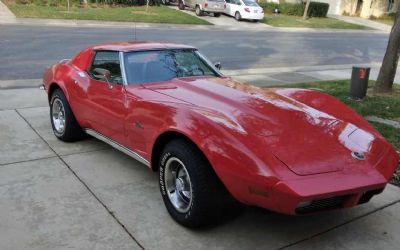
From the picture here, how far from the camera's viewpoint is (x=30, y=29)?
18.4 meters

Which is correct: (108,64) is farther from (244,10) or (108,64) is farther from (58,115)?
(244,10)

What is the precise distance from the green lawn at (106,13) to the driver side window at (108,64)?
759 inches

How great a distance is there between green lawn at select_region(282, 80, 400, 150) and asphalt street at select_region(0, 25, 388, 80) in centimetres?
374

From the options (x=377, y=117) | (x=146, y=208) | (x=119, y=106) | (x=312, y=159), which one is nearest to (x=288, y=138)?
(x=312, y=159)

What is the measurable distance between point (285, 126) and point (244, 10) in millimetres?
28231

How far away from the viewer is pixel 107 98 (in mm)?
4738

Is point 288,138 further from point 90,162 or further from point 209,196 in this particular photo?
point 90,162

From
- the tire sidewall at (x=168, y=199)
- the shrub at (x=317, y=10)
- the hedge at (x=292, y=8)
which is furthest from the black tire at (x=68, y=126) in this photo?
the shrub at (x=317, y=10)

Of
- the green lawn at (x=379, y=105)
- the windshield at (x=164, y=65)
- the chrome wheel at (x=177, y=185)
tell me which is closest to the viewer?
the chrome wheel at (x=177, y=185)

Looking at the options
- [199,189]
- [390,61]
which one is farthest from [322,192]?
[390,61]

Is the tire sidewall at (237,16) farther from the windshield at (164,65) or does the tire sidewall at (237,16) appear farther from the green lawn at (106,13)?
the windshield at (164,65)

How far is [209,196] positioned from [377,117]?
486 centimetres

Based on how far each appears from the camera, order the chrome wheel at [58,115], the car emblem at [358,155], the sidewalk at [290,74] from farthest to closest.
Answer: the sidewalk at [290,74]
the chrome wheel at [58,115]
the car emblem at [358,155]

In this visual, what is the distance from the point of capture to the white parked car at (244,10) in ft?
101
